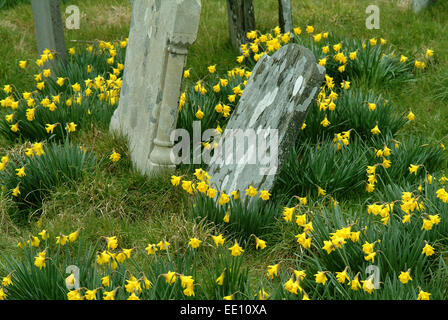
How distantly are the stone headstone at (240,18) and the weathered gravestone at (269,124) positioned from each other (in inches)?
92.9

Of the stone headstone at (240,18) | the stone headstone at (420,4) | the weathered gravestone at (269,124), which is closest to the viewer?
the weathered gravestone at (269,124)

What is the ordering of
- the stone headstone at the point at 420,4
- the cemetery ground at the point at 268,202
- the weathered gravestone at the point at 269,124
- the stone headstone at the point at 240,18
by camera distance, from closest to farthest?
the cemetery ground at the point at 268,202
the weathered gravestone at the point at 269,124
the stone headstone at the point at 240,18
the stone headstone at the point at 420,4

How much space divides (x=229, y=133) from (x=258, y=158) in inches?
17.6

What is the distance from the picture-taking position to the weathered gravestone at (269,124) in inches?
167

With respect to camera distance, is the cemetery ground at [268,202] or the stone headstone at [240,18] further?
the stone headstone at [240,18]

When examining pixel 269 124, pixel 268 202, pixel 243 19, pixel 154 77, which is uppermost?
pixel 243 19

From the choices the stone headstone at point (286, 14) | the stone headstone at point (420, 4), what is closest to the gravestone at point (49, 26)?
the stone headstone at point (286, 14)

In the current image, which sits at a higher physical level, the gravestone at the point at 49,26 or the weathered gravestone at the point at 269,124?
the gravestone at the point at 49,26

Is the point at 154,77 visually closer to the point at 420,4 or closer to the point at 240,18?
the point at 240,18

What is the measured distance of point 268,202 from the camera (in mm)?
4168

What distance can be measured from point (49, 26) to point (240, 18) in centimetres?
219

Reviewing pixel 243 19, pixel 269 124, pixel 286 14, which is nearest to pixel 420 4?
pixel 286 14

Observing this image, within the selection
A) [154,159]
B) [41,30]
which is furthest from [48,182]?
[41,30]

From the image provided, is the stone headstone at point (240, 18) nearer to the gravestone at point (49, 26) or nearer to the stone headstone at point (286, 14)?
the stone headstone at point (286, 14)
